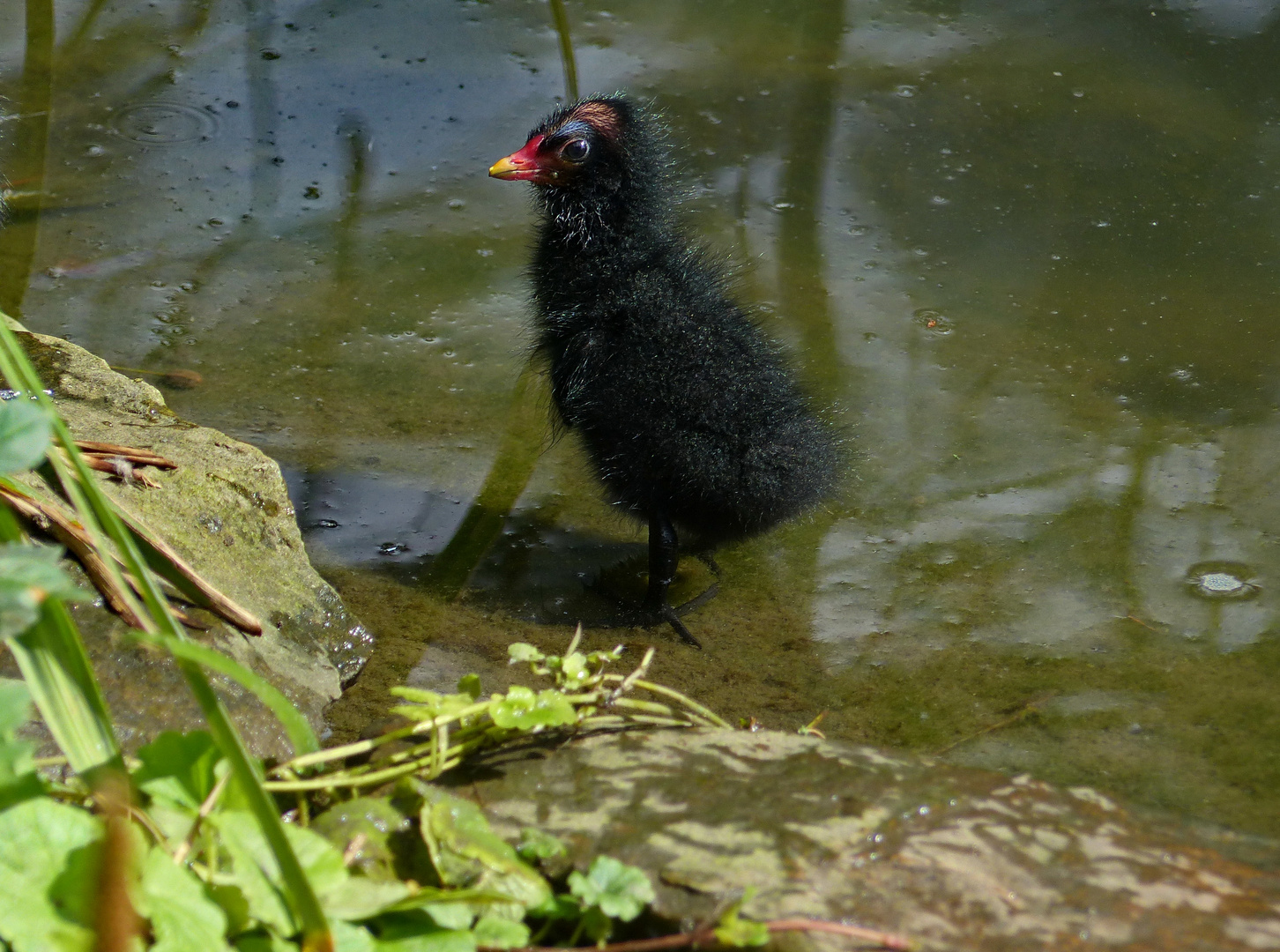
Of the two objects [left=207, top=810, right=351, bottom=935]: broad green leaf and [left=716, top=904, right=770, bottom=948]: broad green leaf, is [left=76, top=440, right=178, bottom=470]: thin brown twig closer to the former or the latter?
[left=207, top=810, right=351, bottom=935]: broad green leaf

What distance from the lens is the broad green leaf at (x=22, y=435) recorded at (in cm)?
143

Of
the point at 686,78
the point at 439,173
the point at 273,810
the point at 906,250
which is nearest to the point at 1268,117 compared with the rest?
the point at 906,250

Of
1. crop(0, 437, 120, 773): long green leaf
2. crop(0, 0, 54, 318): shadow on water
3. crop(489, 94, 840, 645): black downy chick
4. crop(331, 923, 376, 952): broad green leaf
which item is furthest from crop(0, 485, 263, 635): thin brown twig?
crop(0, 0, 54, 318): shadow on water

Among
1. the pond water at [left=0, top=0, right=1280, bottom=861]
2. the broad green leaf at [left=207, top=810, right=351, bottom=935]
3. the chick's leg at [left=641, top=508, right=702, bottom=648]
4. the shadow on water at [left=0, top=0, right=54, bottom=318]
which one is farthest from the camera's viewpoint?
the shadow on water at [left=0, top=0, right=54, bottom=318]

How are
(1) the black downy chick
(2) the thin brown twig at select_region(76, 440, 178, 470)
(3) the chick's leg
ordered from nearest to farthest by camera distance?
1. (2) the thin brown twig at select_region(76, 440, 178, 470)
2. (1) the black downy chick
3. (3) the chick's leg

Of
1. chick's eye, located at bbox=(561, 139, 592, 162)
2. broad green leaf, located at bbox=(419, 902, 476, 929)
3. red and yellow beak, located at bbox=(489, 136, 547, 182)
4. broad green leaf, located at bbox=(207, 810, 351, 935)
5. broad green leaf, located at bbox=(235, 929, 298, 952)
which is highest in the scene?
chick's eye, located at bbox=(561, 139, 592, 162)

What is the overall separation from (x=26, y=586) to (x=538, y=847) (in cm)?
81

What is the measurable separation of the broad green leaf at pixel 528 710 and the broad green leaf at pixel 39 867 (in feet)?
2.06

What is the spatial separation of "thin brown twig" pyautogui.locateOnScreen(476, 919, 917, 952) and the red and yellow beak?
8.55 ft

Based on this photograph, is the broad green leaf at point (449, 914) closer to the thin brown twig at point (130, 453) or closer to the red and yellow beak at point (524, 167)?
the thin brown twig at point (130, 453)

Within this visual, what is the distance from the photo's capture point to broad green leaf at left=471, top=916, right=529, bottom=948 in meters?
1.61

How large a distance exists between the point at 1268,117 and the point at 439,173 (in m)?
4.09

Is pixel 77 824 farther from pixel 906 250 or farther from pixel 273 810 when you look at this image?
pixel 906 250

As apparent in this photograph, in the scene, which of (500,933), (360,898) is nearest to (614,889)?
(500,933)
